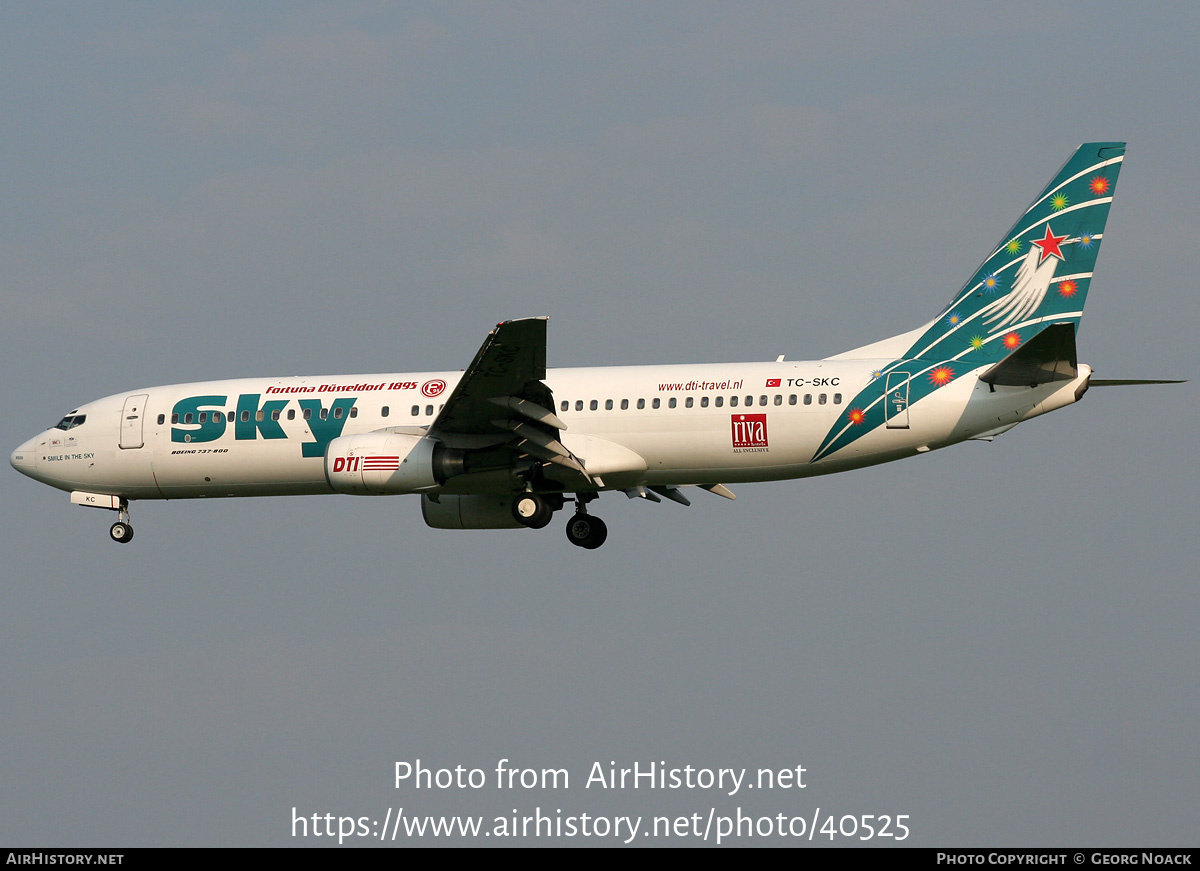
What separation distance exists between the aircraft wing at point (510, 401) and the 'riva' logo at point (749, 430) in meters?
3.16

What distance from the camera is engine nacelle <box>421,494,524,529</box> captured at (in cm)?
3438

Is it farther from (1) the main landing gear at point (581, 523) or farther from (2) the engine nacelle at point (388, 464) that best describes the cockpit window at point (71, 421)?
(1) the main landing gear at point (581, 523)

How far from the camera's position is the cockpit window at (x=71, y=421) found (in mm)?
35531

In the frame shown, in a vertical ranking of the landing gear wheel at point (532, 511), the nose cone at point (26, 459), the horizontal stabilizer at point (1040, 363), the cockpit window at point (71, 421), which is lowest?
the landing gear wheel at point (532, 511)

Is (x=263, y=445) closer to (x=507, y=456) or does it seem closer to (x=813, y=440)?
(x=507, y=456)

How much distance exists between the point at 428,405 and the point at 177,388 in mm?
6395

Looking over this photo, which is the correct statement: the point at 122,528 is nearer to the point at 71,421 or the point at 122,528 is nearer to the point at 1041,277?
the point at 71,421

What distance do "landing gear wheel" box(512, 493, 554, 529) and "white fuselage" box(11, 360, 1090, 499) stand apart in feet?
3.13

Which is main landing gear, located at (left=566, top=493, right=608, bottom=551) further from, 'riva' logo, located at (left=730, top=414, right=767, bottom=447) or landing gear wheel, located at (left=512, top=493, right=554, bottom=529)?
'riva' logo, located at (left=730, top=414, right=767, bottom=447)

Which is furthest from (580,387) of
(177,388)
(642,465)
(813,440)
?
(177,388)

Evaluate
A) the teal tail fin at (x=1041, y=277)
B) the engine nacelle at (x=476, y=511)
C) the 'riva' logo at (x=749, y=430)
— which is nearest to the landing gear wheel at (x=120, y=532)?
the engine nacelle at (x=476, y=511)

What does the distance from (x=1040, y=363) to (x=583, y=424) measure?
357 inches

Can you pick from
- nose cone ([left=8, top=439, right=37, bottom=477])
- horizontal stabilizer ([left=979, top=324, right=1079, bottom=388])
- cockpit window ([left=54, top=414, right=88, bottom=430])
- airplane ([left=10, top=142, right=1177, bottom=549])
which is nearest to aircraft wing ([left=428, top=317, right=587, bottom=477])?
airplane ([left=10, top=142, right=1177, bottom=549])

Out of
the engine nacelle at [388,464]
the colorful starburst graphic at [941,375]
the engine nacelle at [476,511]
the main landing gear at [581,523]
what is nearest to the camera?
the colorful starburst graphic at [941,375]
